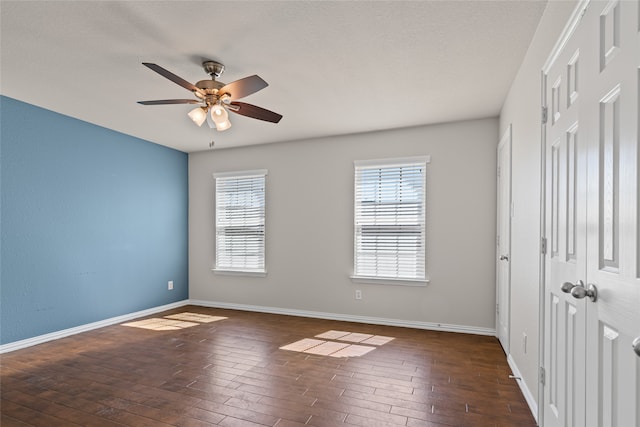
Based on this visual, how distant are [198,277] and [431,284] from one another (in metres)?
3.71

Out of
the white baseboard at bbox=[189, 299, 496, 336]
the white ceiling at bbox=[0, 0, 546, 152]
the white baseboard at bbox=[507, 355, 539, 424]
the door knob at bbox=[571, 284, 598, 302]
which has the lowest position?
the white baseboard at bbox=[189, 299, 496, 336]

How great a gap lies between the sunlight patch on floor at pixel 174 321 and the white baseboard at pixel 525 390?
355 cm

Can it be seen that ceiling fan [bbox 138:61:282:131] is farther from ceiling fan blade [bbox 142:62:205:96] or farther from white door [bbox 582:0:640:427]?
white door [bbox 582:0:640:427]

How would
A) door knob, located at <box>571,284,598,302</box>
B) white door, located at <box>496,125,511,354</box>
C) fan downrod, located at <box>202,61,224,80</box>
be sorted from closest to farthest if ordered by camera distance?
door knob, located at <box>571,284,598,302</box> → fan downrod, located at <box>202,61,224,80</box> → white door, located at <box>496,125,511,354</box>

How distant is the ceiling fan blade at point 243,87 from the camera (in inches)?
93.9

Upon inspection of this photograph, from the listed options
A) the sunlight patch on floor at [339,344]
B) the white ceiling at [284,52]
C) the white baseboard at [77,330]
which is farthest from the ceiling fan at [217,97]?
the white baseboard at [77,330]

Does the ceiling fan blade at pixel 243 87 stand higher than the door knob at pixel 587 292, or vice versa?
the ceiling fan blade at pixel 243 87

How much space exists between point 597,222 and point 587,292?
269mm

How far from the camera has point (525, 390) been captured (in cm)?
251

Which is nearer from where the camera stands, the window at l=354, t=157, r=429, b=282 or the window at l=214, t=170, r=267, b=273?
the window at l=354, t=157, r=429, b=282

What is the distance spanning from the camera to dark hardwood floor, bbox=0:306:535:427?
2.29 meters

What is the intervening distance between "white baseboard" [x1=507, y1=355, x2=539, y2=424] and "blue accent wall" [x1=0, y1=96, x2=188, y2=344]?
4656 mm

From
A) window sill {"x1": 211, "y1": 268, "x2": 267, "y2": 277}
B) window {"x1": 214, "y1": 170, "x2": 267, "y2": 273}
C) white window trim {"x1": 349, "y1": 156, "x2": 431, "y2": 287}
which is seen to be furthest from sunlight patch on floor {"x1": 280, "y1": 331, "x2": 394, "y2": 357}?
window {"x1": 214, "y1": 170, "x2": 267, "y2": 273}

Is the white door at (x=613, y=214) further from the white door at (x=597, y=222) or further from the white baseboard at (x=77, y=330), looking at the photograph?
the white baseboard at (x=77, y=330)
